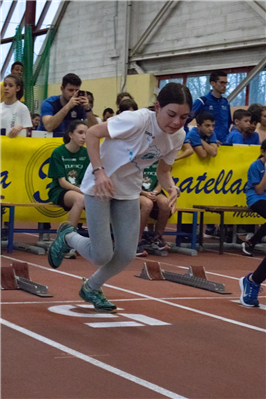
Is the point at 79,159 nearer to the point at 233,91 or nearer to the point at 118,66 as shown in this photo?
the point at 233,91

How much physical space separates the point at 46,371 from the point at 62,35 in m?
19.6

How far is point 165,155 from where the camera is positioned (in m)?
4.59

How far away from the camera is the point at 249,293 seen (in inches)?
229

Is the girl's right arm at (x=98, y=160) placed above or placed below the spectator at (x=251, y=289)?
above

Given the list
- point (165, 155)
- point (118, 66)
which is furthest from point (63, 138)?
point (118, 66)

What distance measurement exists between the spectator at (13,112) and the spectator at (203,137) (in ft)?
7.60

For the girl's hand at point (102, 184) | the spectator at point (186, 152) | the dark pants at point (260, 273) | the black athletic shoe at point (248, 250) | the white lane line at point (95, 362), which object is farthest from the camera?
the black athletic shoe at point (248, 250)

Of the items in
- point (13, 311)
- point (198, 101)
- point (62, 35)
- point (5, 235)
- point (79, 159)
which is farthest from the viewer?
point (62, 35)

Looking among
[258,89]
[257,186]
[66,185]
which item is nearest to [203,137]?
[257,186]

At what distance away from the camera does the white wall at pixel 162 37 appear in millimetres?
16078

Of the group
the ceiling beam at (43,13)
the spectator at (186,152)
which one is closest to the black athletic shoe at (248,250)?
the spectator at (186,152)

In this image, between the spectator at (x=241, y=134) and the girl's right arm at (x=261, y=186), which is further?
the spectator at (x=241, y=134)

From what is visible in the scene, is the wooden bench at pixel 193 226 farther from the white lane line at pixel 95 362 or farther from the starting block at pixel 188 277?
the white lane line at pixel 95 362

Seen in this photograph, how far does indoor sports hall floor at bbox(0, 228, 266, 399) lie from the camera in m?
3.51
